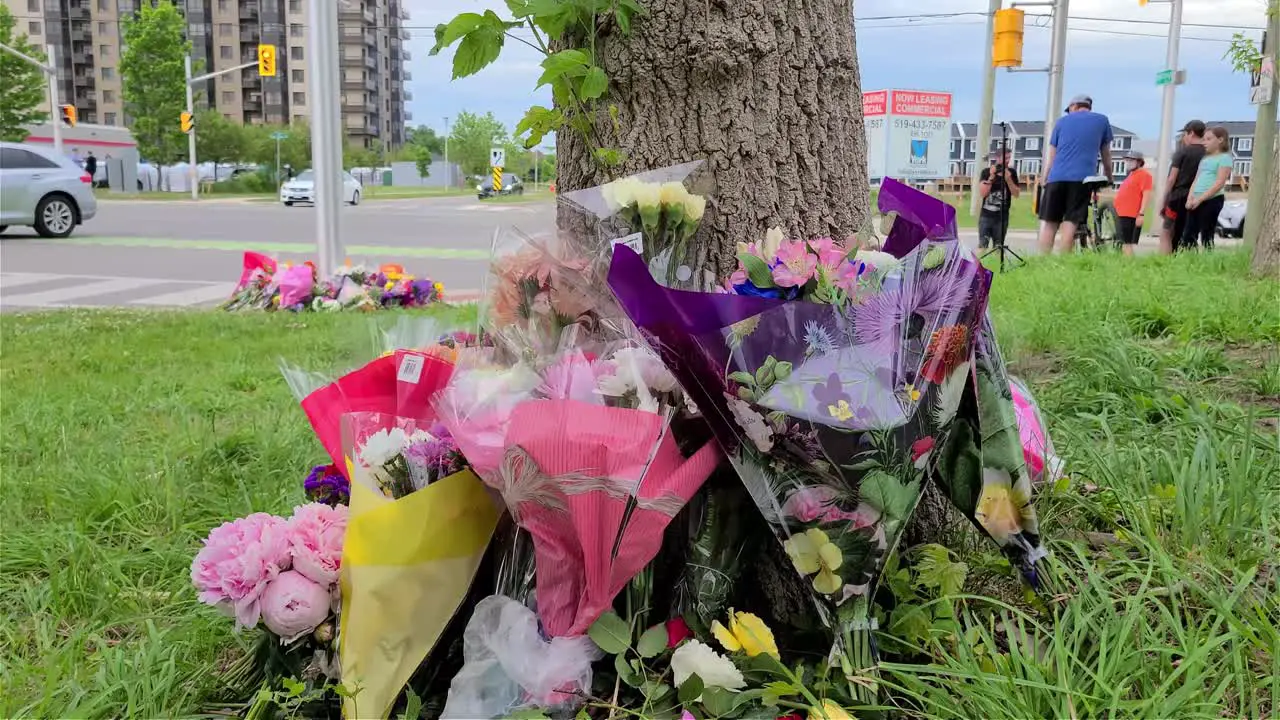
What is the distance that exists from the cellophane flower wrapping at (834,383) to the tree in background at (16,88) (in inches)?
1855

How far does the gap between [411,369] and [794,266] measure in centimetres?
74

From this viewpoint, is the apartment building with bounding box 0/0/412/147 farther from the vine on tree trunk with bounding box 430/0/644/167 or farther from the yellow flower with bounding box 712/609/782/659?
the yellow flower with bounding box 712/609/782/659

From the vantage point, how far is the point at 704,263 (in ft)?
5.92

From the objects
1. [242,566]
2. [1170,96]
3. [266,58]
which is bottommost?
[242,566]

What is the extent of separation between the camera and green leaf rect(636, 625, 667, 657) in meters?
1.44

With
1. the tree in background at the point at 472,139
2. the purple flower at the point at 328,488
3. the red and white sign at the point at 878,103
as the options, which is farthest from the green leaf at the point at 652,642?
the tree in background at the point at 472,139

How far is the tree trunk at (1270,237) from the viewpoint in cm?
531

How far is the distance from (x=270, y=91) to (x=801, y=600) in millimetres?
89223

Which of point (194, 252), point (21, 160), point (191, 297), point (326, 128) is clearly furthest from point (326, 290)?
point (21, 160)

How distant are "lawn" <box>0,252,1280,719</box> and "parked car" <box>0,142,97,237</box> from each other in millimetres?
11988

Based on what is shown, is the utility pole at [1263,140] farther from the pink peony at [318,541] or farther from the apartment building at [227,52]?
the apartment building at [227,52]

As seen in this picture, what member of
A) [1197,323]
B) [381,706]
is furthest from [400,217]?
[381,706]

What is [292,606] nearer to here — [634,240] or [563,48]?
[634,240]

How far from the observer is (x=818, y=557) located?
1.39 meters
